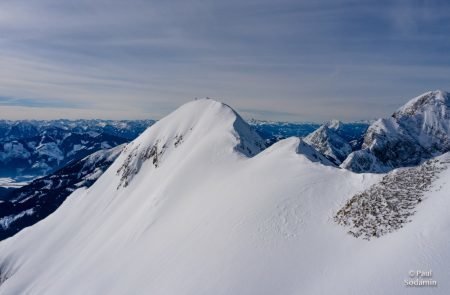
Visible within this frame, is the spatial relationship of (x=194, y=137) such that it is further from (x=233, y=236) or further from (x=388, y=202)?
(x=388, y=202)

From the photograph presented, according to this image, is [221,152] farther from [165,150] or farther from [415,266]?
[415,266]

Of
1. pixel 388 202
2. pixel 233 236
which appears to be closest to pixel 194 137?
pixel 233 236

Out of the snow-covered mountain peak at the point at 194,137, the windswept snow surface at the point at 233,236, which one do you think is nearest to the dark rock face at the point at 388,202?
the windswept snow surface at the point at 233,236

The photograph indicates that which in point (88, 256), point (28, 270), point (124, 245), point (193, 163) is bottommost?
point (28, 270)

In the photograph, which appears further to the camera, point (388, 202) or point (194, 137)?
point (194, 137)

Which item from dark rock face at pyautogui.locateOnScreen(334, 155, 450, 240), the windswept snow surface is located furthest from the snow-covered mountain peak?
dark rock face at pyautogui.locateOnScreen(334, 155, 450, 240)

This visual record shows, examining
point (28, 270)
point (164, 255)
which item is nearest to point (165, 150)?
point (28, 270)

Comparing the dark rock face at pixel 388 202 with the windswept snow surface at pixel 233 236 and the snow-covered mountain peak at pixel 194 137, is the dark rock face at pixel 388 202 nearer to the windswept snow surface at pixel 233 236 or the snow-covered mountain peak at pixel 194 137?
the windswept snow surface at pixel 233 236
